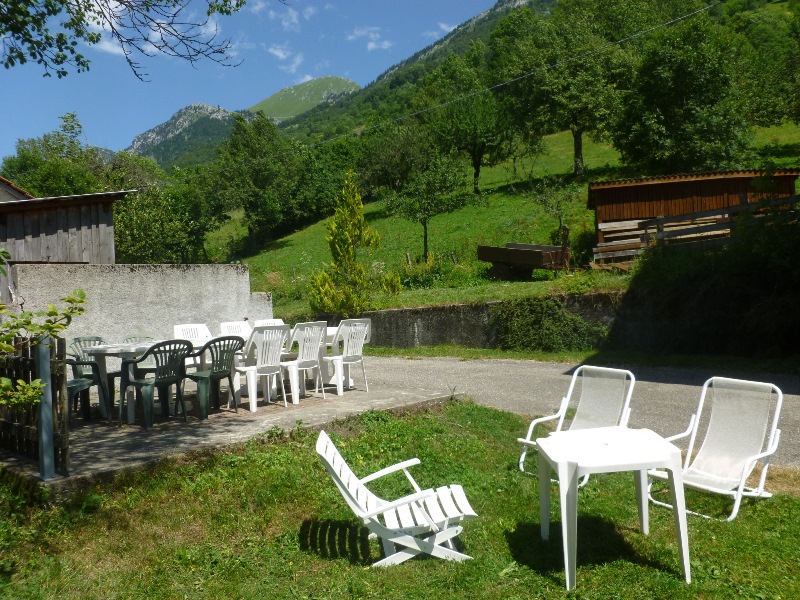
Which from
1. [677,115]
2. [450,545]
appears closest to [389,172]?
[677,115]

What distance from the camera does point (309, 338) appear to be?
8.73 meters

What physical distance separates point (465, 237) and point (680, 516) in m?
27.9

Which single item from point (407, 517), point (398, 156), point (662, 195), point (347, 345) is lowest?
point (407, 517)

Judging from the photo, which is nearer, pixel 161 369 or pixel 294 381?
pixel 161 369

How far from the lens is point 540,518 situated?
16.6 feet

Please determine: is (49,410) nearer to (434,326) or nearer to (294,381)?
(294,381)

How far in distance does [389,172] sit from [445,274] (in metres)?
24.8

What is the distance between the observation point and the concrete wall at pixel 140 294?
37.9ft

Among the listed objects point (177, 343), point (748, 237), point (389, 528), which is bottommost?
point (389, 528)

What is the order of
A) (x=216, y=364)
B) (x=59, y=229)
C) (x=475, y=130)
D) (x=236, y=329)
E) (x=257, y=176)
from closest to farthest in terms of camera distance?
(x=216, y=364) < (x=236, y=329) < (x=59, y=229) < (x=475, y=130) < (x=257, y=176)

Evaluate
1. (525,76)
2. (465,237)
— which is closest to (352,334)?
(465,237)

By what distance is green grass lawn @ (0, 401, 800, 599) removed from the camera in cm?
423

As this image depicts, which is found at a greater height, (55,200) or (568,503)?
(55,200)

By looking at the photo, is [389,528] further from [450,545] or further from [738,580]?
[738,580]
